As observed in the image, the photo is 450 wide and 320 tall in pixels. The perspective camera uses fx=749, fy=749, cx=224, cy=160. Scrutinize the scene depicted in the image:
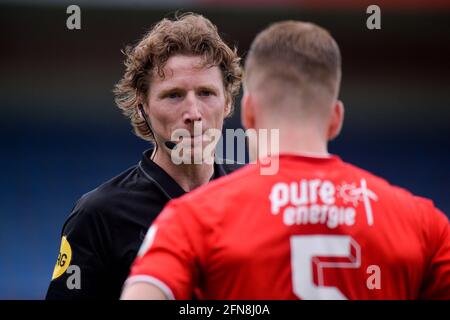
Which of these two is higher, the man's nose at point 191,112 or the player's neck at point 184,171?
the man's nose at point 191,112

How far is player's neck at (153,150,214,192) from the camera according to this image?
3242 millimetres

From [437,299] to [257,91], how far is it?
2.49 feet

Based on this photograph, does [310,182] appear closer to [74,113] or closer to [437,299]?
[437,299]

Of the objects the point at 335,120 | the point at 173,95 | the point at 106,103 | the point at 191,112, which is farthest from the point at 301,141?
the point at 106,103

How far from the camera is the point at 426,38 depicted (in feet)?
29.9

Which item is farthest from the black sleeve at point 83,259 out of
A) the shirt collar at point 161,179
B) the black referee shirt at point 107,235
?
the shirt collar at point 161,179

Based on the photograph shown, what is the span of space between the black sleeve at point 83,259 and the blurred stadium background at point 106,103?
18.3 feet

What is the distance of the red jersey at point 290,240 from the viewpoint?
1.83 metres

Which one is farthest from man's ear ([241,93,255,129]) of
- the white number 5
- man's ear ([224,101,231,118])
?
man's ear ([224,101,231,118])

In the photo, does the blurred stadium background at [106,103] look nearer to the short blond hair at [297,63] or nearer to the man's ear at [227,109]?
the man's ear at [227,109]

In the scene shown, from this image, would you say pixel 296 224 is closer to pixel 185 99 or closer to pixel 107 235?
pixel 107 235

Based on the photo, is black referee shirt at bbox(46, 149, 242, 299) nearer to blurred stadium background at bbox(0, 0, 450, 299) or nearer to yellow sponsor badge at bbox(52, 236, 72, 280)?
yellow sponsor badge at bbox(52, 236, 72, 280)

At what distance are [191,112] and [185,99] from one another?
0.26 ft
